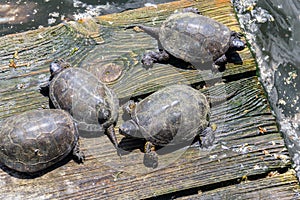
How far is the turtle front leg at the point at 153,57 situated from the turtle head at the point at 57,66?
2.19ft

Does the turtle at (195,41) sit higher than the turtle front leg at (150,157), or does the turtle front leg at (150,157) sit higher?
the turtle at (195,41)

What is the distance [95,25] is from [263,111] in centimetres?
161

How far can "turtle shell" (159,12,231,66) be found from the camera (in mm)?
3740

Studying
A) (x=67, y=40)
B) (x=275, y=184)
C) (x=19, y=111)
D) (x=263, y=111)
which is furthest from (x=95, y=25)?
(x=275, y=184)

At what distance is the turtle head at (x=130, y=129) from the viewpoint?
317cm

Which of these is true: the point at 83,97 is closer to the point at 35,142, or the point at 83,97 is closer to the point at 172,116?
the point at 35,142

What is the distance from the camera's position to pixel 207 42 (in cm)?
400

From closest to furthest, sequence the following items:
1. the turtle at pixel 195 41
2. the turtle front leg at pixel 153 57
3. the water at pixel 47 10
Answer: the turtle front leg at pixel 153 57
the turtle at pixel 195 41
the water at pixel 47 10

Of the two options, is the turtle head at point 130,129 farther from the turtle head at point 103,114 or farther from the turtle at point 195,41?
the turtle at point 195,41

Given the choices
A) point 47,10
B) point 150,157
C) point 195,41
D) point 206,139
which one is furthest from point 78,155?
point 47,10

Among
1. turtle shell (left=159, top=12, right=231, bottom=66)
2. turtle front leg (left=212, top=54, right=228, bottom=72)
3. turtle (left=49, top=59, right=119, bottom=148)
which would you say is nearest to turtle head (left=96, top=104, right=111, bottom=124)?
turtle (left=49, top=59, right=119, bottom=148)

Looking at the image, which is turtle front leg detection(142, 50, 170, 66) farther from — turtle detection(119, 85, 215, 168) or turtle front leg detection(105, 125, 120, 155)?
turtle front leg detection(105, 125, 120, 155)

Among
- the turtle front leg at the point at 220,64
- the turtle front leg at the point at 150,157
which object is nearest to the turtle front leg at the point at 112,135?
the turtle front leg at the point at 150,157

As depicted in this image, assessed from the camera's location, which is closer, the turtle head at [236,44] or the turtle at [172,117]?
the turtle at [172,117]
